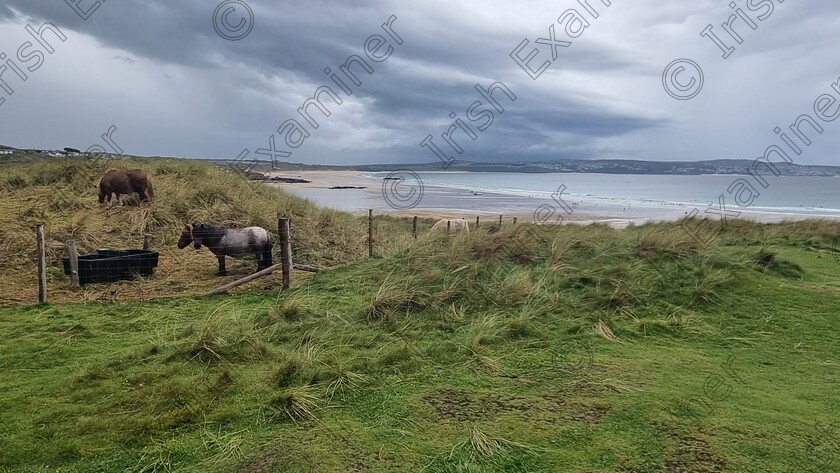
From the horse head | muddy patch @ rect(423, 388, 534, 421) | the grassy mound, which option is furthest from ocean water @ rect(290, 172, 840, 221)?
muddy patch @ rect(423, 388, 534, 421)

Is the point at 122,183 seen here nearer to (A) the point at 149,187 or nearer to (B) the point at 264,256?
(A) the point at 149,187

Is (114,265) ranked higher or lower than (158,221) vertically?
lower

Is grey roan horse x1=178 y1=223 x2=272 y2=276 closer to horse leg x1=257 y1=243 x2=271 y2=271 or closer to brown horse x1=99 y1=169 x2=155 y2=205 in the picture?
horse leg x1=257 y1=243 x2=271 y2=271

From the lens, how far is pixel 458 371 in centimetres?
503

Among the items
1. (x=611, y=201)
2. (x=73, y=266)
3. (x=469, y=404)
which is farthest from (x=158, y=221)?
(x=611, y=201)

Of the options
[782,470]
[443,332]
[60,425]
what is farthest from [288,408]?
[782,470]

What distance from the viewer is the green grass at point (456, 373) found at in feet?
11.7

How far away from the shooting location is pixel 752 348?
19.0 ft

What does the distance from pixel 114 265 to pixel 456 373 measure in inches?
303

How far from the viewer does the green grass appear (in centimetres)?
357

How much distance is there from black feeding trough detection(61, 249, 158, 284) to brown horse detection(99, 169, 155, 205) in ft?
16.9

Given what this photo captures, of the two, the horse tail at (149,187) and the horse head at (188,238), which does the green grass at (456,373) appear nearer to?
the horse head at (188,238)

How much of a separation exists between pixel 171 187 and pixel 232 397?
1423 centimetres

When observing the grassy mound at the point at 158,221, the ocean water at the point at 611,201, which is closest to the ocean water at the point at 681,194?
the ocean water at the point at 611,201
